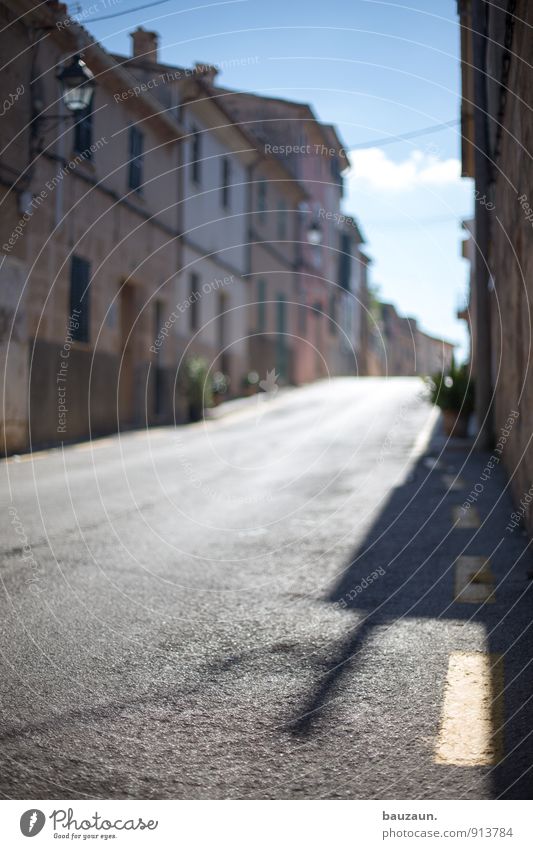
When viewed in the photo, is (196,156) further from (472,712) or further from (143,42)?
(472,712)

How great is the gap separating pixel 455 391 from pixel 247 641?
1029cm

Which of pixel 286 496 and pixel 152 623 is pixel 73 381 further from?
pixel 152 623

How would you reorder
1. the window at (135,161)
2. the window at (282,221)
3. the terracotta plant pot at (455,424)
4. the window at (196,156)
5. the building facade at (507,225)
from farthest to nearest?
the window at (282,221) → the window at (196,156) → the window at (135,161) → the terracotta plant pot at (455,424) → the building facade at (507,225)

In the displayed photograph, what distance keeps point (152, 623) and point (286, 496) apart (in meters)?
4.57

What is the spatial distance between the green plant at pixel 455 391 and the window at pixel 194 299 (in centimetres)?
1084

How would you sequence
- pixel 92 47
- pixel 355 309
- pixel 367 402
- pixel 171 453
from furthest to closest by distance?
pixel 355 309 → pixel 367 402 → pixel 92 47 → pixel 171 453

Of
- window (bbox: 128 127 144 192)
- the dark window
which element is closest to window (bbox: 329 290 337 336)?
the dark window

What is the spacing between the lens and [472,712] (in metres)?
2.87

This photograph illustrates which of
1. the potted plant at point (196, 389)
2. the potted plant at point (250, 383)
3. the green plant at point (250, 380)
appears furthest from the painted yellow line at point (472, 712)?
the green plant at point (250, 380)

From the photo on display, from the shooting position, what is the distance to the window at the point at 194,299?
23562 mm

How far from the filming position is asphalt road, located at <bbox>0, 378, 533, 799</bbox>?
96.1 inches

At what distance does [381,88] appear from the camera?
5.50 metres

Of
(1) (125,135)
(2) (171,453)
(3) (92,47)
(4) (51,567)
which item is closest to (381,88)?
(4) (51,567)

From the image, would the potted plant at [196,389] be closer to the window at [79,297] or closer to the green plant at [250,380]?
the window at [79,297]
